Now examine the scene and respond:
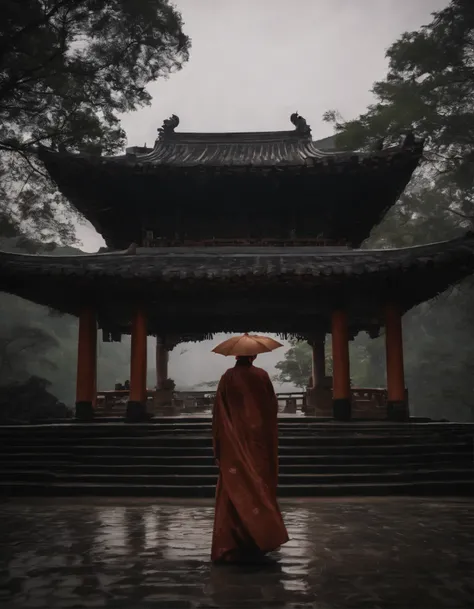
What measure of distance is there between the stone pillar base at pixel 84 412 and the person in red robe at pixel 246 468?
7597 millimetres

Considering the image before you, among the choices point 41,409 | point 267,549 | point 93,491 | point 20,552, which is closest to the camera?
point 267,549

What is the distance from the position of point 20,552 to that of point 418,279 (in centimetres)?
888

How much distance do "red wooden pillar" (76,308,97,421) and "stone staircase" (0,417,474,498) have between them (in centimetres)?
93

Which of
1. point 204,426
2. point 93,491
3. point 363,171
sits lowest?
point 93,491

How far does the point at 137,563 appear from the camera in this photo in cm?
453

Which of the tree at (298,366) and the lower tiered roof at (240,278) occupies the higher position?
the lower tiered roof at (240,278)

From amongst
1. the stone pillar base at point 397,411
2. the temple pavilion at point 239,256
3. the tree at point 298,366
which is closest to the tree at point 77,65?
the temple pavilion at point 239,256

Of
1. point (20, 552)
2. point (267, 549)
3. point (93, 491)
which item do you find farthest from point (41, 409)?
point (267, 549)

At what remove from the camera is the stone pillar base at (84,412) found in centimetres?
1165

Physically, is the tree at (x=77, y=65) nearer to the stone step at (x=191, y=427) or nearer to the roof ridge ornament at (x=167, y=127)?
the roof ridge ornament at (x=167, y=127)

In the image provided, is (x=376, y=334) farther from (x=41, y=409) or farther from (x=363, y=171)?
(x=41, y=409)

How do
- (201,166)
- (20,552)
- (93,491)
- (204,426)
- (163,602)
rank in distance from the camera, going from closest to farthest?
(163,602) → (20,552) → (93,491) → (204,426) → (201,166)

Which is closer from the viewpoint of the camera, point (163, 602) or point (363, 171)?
Result: point (163, 602)

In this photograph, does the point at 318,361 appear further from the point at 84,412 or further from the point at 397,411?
the point at 84,412
